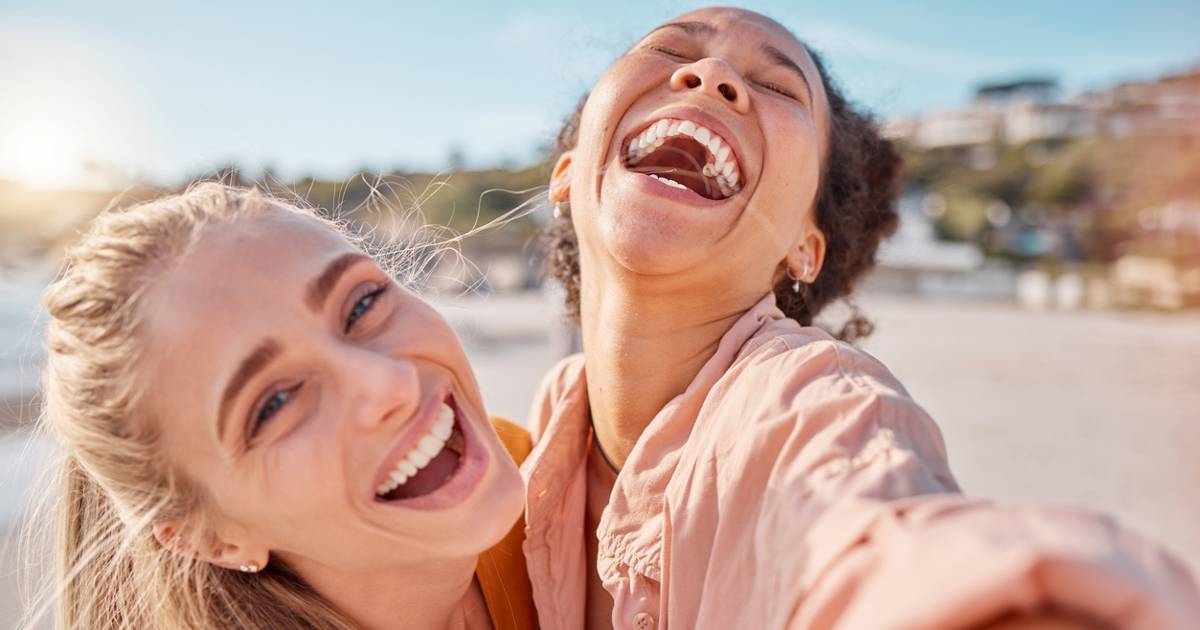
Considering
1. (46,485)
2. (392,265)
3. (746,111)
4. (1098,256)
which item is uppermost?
(746,111)

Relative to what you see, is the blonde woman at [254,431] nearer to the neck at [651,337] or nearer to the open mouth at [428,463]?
the open mouth at [428,463]

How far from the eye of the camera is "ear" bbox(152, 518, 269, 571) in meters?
1.76

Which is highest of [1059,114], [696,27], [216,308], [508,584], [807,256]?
[1059,114]

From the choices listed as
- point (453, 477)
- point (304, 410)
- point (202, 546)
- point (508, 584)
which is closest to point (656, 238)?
point (453, 477)

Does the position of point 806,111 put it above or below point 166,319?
above

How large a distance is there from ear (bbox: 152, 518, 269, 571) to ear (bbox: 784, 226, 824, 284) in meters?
1.46

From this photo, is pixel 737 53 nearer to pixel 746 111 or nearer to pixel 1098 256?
pixel 746 111

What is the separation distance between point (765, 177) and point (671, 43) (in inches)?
19.2

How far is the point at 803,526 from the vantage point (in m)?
1.21

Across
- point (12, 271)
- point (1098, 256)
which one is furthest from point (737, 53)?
point (1098, 256)

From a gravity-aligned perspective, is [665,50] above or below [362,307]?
above

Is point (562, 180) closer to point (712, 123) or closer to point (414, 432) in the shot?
point (712, 123)

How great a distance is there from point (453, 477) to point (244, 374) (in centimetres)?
44

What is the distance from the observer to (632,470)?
192 centimetres
